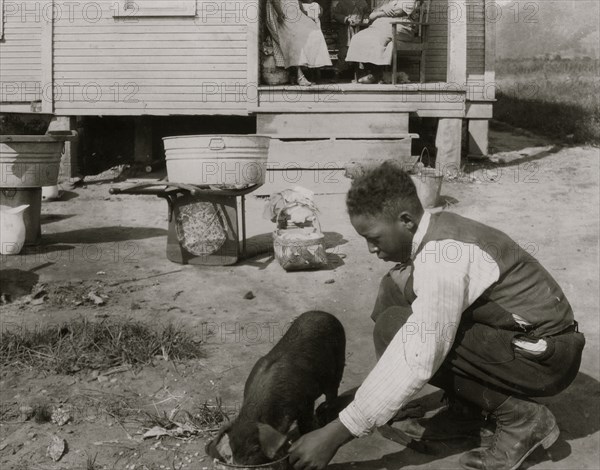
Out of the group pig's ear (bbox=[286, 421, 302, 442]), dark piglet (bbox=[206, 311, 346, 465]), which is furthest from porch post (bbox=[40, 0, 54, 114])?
pig's ear (bbox=[286, 421, 302, 442])

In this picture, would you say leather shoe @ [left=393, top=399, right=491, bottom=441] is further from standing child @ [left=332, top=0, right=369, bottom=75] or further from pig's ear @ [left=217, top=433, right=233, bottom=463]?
standing child @ [left=332, top=0, right=369, bottom=75]

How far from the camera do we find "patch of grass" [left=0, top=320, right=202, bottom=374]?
15.1 ft

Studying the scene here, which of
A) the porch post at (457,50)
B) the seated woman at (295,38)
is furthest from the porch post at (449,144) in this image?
the seated woman at (295,38)

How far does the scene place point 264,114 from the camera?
10867mm

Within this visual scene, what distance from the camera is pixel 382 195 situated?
118 inches

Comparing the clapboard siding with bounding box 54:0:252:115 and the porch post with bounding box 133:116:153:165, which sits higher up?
the clapboard siding with bounding box 54:0:252:115

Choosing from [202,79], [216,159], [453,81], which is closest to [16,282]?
[216,159]

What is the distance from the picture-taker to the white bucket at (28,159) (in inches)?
296

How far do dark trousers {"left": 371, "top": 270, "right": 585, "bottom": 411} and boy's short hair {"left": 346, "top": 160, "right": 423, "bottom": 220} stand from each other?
519mm

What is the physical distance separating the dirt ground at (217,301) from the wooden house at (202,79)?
1271 mm

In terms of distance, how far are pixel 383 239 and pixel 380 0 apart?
10465mm

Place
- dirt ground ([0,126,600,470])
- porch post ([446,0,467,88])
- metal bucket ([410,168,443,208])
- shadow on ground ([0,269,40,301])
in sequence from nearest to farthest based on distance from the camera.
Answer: dirt ground ([0,126,600,470]) < shadow on ground ([0,269,40,301]) < metal bucket ([410,168,443,208]) < porch post ([446,0,467,88])

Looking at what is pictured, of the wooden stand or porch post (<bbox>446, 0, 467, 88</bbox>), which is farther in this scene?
porch post (<bbox>446, 0, 467, 88</bbox>)

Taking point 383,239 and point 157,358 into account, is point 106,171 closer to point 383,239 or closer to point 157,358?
point 157,358
